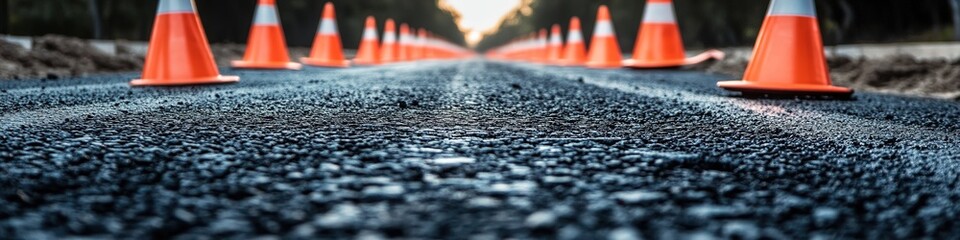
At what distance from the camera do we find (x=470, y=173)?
225cm

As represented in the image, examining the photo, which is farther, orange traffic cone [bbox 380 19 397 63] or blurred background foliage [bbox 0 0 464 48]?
orange traffic cone [bbox 380 19 397 63]

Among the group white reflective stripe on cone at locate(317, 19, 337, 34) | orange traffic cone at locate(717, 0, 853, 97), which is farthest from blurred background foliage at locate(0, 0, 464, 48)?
orange traffic cone at locate(717, 0, 853, 97)

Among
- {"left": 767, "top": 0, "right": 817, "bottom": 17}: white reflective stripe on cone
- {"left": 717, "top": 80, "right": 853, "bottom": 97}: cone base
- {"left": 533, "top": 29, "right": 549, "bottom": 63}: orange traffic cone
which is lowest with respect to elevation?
{"left": 533, "top": 29, "right": 549, "bottom": 63}: orange traffic cone

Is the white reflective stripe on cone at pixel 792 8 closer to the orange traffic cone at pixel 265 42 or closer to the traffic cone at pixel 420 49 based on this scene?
the orange traffic cone at pixel 265 42

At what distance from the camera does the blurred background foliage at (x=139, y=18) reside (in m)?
13.1

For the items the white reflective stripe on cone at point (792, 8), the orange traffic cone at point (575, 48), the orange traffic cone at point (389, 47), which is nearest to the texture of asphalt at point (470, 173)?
the white reflective stripe on cone at point (792, 8)

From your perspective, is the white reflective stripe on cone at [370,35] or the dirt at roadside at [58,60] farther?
the white reflective stripe on cone at [370,35]

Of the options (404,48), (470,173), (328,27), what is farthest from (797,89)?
(404,48)

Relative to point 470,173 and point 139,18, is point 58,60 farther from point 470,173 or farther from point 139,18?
point 139,18

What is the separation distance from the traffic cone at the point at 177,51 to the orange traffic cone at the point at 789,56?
379 centimetres

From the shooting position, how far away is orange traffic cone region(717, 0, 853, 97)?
5605 millimetres

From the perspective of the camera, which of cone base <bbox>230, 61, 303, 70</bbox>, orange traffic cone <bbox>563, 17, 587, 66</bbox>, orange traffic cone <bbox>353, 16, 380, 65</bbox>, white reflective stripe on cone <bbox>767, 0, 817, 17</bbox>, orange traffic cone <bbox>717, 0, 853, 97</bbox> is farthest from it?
orange traffic cone <bbox>563, 17, 587, 66</bbox>

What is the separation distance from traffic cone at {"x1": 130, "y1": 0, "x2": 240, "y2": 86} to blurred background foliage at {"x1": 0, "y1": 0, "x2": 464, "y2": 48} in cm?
440

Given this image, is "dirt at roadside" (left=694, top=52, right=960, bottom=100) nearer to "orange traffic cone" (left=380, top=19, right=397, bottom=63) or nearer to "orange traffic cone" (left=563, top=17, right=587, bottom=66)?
"orange traffic cone" (left=563, top=17, right=587, bottom=66)
